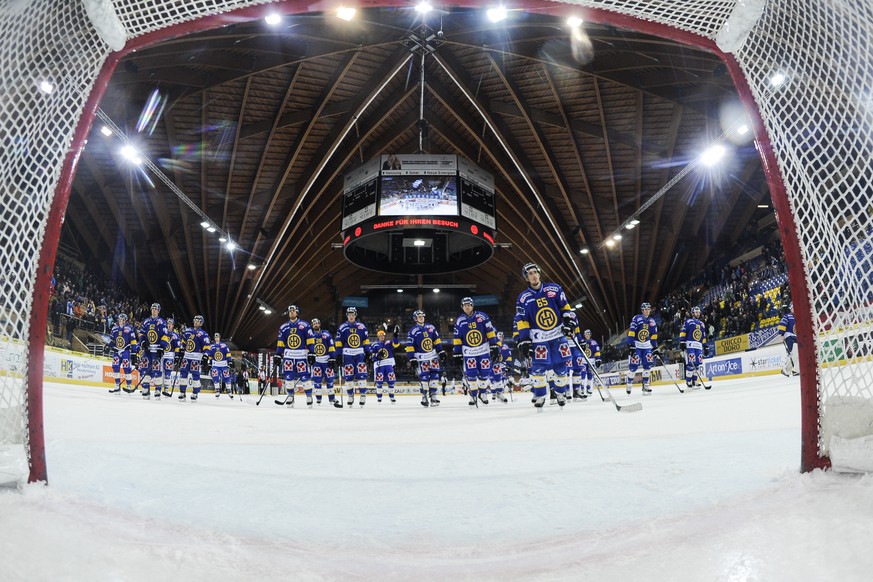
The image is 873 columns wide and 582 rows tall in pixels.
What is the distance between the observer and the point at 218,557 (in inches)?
61.5

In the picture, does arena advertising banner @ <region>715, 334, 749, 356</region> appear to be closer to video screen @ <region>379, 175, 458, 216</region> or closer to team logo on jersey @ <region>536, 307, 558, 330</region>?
video screen @ <region>379, 175, 458, 216</region>

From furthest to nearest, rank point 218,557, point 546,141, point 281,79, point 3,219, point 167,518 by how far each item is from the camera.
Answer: point 546,141
point 281,79
point 3,219
point 167,518
point 218,557

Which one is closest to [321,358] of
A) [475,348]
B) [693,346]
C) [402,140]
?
[475,348]

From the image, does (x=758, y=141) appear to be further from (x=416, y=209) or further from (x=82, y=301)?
(x=82, y=301)

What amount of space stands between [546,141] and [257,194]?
12582 millimetres

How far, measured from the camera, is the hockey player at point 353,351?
11.8 m

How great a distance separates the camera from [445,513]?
2117mm

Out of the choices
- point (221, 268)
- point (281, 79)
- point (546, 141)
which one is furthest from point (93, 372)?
point (546, 141)

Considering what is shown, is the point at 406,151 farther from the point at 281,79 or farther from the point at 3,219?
the point at 3,219

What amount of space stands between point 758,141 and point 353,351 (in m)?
10.2

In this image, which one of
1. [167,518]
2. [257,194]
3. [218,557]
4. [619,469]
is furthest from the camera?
[257,194]

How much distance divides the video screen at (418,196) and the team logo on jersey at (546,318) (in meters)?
9.37

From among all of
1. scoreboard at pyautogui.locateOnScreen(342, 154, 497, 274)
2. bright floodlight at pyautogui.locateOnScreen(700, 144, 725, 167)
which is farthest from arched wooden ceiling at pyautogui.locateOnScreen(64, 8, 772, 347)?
scoreboard at pyautogui.locateOnScreen(342, 154, 497, 274)

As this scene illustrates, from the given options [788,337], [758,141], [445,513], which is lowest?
[445,513]
